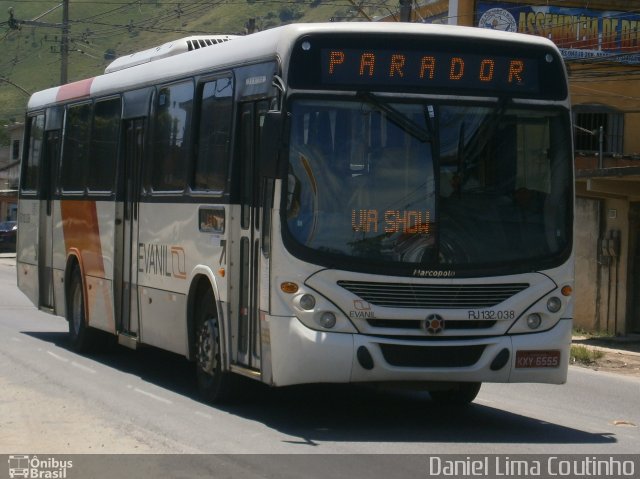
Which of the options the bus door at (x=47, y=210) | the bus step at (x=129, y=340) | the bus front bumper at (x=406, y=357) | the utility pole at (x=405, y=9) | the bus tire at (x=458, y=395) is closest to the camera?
the bus front bumper at (x=406, y=357)

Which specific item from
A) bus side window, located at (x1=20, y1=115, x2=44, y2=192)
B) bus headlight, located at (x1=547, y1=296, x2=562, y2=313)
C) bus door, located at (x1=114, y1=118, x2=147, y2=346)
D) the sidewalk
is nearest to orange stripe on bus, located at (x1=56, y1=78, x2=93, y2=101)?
bus side window, located at (x1=20, y1=115, x2=44, y2=192)

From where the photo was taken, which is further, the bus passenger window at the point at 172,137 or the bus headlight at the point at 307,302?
the bus passenger window at the point at 172,137

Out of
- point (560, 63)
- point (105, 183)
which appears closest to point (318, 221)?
point (560, 63)

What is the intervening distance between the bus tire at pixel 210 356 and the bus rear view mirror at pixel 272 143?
2.04 meters

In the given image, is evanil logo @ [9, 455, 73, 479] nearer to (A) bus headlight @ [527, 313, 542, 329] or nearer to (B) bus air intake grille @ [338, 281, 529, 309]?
(B) bus air intake grille @ [338, 281, 529, 309]

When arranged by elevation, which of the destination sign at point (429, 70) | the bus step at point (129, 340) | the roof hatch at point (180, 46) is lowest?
the bus step at point (129, 340)

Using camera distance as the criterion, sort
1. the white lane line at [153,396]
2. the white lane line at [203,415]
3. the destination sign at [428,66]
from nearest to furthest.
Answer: the destination sign at [428,66]
the white lane line at [203,415]
the white lane line at [153,396]

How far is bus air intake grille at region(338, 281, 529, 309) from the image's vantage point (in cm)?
1064

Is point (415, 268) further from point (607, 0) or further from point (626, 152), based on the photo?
Result: point (607, 0)

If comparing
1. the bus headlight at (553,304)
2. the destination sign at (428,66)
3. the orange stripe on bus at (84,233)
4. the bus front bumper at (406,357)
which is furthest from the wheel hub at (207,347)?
the orange stripe on bus at (84,233)

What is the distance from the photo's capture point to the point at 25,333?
63.9 feet

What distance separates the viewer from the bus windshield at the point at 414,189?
35.1 ft

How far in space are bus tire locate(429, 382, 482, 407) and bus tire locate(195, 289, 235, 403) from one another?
2.06 m

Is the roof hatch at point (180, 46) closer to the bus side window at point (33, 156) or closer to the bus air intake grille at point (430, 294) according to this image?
the bus side window at point (33, 156)
